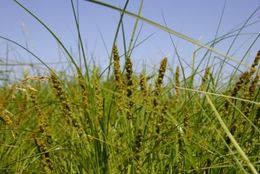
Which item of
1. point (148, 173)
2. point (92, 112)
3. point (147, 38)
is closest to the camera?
point (92, 112)

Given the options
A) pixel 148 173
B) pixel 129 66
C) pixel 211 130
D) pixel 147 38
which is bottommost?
pixel 148 173

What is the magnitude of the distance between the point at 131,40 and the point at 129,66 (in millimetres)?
89

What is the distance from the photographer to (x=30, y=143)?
1.99 meters

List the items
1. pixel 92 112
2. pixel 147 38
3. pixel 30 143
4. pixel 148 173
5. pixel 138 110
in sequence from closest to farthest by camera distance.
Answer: pixel 92 112 → pixel 148 173 → pixel 138 110 → pixel 147 38 → pixel 30 143

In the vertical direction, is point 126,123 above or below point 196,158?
above

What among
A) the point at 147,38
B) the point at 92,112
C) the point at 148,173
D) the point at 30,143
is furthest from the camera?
the point at 30,143

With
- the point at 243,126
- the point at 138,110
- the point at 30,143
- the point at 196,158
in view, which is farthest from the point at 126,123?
the point at 30,143

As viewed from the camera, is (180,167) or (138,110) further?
(138,110)

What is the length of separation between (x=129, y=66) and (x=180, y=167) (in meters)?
0.40

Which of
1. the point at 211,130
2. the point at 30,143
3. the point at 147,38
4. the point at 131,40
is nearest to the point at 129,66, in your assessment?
the point at 131,40

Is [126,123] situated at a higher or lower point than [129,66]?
lower

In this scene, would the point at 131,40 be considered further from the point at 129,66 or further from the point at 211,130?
the point at 211,130

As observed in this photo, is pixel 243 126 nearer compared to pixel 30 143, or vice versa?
pixel 243 126

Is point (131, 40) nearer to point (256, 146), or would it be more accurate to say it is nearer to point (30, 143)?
point (256, 146)
